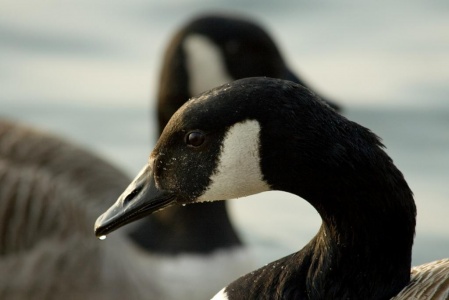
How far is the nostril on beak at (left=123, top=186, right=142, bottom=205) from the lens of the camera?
14.1ft

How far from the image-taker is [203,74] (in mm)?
7773

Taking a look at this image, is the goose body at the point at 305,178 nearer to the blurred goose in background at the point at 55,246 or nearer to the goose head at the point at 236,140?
the goose head at the point at 236,140

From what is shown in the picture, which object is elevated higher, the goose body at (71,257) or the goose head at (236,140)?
the goose body at (71,257)

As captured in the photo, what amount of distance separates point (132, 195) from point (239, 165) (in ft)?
1.56

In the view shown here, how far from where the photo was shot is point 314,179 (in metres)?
4.02

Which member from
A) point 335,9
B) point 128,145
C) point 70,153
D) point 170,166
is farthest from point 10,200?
point 335,9

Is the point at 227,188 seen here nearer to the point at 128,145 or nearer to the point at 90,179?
the point at 90,179

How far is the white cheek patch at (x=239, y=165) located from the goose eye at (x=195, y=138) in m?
0.08

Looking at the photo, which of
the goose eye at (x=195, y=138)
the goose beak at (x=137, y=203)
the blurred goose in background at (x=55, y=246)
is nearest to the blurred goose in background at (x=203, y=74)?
the blurred goose in background at (x=55, y=246)

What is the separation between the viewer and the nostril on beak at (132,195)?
431cm

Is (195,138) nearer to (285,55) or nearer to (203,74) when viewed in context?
(203,74)

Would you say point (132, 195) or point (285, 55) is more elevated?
point (285, 55)

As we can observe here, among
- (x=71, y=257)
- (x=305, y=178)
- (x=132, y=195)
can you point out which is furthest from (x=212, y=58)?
(x=305, y=178)

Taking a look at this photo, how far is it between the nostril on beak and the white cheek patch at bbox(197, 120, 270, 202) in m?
0.29
